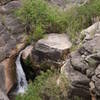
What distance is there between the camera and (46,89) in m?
8.24

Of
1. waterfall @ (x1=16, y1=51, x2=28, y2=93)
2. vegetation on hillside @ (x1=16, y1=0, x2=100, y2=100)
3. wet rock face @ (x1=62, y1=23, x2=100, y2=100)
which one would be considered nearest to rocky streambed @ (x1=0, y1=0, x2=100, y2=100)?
wet rock face @ (x1=62, y1=23, x2=100, y2=100)

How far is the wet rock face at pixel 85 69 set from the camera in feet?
21.8

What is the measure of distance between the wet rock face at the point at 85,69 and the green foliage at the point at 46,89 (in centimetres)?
37

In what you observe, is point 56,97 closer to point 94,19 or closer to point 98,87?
point 98,87

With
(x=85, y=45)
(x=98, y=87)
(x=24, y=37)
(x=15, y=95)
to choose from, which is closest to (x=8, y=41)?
(x=24, y=37)

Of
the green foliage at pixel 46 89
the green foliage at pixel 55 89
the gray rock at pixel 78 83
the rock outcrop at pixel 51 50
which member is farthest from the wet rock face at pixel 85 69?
the rock outcrop at pixel 51 50

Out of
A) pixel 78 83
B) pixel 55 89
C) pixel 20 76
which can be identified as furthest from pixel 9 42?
pixel 78 83

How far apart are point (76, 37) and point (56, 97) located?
2.61 meters

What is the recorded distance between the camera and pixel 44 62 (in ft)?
31.8

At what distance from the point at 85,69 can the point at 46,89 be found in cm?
157

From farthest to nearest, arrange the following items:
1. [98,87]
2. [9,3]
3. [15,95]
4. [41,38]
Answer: [9,3] < [41,38] < [15,95] < [98,87]

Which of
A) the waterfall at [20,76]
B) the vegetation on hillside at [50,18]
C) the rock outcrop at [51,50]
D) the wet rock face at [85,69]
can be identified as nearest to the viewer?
the wet rock face at [85,69]

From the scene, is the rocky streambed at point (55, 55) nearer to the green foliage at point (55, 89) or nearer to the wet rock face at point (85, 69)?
the wet rock face at point (85, 69)

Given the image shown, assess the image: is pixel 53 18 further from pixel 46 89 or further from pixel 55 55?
pixel 46 89
